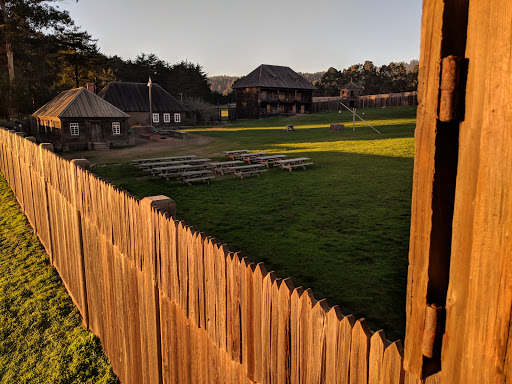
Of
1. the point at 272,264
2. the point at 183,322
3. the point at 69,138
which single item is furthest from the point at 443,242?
the point at 69,138

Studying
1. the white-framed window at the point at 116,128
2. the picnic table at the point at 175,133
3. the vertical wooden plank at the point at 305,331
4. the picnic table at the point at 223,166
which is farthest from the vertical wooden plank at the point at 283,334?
the picnic table at the point at 175,133

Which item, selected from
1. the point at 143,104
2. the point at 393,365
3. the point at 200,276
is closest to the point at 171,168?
the point at 200,276

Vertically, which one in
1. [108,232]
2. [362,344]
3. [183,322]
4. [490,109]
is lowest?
[183,322]

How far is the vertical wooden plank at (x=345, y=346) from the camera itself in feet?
6.38

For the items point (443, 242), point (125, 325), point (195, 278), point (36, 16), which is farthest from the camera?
point (36, 16)

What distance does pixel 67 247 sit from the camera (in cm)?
734

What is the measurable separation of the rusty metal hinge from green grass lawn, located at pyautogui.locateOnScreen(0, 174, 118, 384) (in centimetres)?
567

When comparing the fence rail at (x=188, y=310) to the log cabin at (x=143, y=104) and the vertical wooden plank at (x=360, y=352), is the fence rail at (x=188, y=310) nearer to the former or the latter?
the vertical wooden plank at (x=360, y=352)

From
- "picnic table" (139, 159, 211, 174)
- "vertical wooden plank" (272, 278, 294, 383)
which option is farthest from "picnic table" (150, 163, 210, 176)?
"vertical wooden plank" (272, 278, 294, 383)

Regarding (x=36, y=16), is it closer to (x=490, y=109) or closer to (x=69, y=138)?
(x=69, y=138)

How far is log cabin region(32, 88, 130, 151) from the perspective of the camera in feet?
104

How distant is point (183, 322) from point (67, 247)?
14.8ft

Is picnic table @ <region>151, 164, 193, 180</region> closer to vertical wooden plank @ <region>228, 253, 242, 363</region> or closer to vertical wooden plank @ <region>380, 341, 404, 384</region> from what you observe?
vertical wooden plank @ <region>228, 253, 242, 363</region>

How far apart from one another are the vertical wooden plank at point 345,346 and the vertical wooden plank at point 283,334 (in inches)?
16.5
